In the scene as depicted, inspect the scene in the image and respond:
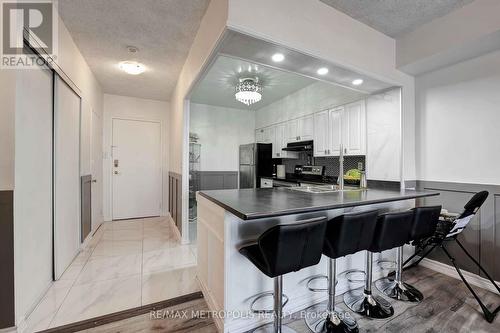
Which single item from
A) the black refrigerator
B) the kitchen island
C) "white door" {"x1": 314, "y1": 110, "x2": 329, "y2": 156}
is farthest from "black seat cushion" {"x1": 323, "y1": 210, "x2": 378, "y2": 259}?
the black refrigerator

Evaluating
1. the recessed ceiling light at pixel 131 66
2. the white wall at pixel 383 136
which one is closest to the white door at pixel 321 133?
the white wall at pixel 383 136

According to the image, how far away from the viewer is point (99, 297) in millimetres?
2004

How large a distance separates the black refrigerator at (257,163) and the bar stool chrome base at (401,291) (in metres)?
3.07

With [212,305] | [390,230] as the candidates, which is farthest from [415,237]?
[212,305]

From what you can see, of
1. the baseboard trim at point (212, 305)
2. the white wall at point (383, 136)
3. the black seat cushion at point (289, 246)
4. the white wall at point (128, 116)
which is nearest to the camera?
the black seat cushion at point (289, 246)

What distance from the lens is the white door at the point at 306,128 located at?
3840 millimetres

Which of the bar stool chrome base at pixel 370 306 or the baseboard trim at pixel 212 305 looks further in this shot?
the bar stool chrome base at pixel 370 306

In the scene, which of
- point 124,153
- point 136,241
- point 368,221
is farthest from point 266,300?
point 124,153

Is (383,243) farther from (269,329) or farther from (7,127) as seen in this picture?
(7,127)

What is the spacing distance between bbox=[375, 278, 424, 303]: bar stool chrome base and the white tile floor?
180 centimetres

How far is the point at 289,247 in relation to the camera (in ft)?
4.21

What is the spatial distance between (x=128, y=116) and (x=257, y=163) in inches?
115

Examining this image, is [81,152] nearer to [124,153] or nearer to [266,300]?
[124,153]

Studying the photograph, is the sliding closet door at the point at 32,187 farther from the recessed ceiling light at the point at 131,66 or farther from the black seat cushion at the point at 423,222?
the black seat cushion at the point at 423,222
